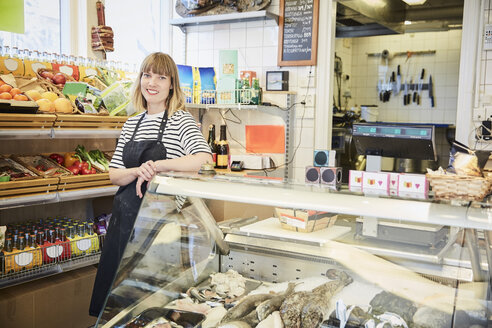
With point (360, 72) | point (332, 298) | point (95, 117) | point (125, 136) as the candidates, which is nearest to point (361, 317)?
point (332, 298)

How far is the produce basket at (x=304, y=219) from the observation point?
5.53 ft

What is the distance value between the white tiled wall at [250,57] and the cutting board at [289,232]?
2901mm

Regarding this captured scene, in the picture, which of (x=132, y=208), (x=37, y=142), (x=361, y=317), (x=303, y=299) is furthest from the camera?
(x=37, y=142)

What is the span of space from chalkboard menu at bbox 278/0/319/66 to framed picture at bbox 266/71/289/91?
0.14m

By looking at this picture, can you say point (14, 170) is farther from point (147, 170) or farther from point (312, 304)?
point (312, 304)

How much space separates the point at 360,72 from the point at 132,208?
298 inches

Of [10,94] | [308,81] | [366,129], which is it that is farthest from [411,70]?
[10,94]

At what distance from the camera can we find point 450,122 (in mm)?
8562

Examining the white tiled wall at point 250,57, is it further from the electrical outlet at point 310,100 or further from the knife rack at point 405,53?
the knife rack at point 405,53

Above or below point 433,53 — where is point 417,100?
below

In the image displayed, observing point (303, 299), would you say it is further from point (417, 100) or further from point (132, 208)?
point (417, 100)

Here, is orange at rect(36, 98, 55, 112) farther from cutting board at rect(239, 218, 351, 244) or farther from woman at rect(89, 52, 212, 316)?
cutting board at rect(239, 218, 351, 244)

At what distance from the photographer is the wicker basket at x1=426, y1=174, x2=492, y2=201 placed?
→ 161 cm

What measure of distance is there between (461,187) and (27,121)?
2394 mm
